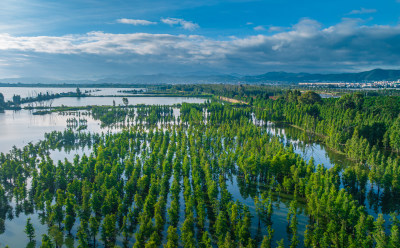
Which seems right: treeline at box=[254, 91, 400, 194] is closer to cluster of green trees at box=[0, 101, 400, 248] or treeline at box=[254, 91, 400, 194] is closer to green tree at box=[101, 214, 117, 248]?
cluster of green trees at box=[0, 101, 400, 248]

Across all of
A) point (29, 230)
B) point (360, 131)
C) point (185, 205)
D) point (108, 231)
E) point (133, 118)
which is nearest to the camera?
point (108, 231)

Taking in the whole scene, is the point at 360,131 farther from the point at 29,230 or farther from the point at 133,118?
the point at 133,118

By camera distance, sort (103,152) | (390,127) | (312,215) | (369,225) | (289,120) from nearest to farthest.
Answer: (369,225)
(312,215)
(103,152)
(390,127)
(289,120)

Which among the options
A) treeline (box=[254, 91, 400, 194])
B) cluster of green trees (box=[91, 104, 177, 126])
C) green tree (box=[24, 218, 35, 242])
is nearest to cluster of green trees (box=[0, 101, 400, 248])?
green tree (box=[24, 218, 35, 242])

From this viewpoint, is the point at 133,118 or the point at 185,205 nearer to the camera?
the point at 185,205

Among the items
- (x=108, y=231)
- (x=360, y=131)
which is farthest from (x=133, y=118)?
(x=108, y=231)

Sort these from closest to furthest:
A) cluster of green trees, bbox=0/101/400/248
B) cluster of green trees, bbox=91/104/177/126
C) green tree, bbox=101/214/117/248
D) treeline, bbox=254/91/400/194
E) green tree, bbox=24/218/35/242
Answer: cluster of green trees, bbox=0/101/400/248 < green tree, bbox=101/214/117/248 < green tree, bbox=24/218/35/242 < treeline, bbox=254/91/400/194 < cluster of green trees, bbox=91/104/177/126

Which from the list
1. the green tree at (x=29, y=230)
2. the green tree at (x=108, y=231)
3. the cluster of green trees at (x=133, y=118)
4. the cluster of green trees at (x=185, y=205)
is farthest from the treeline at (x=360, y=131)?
the green tree at (x=29, y=230)

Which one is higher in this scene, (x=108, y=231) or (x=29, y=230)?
(x=108, y=231)

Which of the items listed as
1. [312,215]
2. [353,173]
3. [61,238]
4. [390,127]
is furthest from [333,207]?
[390,127]

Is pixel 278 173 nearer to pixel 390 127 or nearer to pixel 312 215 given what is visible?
pixel 312 215

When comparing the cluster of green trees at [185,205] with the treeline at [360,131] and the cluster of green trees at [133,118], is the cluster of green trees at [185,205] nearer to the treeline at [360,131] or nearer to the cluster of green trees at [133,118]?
the treeline at [360,131]
